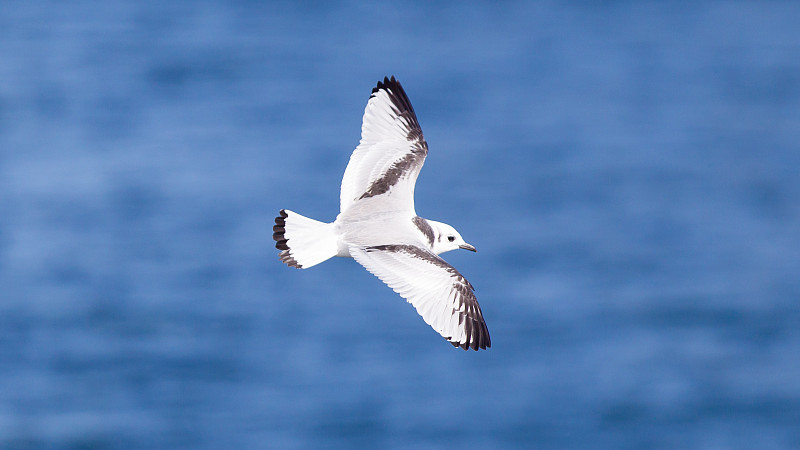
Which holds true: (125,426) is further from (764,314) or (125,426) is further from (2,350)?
(764,314)

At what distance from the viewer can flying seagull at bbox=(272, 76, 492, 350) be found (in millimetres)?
10055

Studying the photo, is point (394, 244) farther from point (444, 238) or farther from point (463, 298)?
point (444, 238)

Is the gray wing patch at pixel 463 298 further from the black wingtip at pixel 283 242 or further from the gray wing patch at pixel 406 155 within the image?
the gray wing patch at pixel 406 155

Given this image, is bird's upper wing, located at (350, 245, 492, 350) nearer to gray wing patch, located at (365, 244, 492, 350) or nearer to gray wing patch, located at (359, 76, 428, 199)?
gray wing patch, located at (365, 244, 492, 350)

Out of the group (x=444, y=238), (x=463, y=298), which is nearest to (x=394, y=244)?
(x=463, y=298)

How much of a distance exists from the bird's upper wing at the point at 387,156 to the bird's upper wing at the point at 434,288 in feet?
3.28

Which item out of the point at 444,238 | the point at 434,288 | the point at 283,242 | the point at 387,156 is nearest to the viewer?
the point at 434,288

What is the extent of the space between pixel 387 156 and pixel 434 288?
199 centimetres

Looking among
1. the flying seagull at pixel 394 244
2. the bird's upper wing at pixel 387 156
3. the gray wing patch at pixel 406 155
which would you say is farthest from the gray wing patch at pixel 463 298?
the gray wing patch at pixel 406 155

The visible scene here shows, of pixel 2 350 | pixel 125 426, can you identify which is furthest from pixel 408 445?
pixel 2 350

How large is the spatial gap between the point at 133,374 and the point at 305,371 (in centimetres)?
424

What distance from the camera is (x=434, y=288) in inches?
399

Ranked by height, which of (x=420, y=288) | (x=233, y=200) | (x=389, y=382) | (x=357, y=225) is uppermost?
(x=233, y=200)

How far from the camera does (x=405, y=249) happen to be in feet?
33.1
